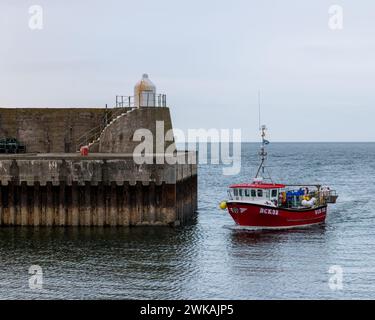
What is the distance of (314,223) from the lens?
49812 mm

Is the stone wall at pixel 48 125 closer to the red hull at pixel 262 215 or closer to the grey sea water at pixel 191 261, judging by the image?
the grey sea water at pixel 191 261

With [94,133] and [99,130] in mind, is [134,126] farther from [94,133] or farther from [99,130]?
[94,133]

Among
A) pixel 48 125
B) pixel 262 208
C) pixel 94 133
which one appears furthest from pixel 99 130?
pixel 262 208

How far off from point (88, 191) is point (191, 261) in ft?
32.9

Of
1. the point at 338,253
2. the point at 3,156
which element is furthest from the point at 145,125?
the point at 338,253

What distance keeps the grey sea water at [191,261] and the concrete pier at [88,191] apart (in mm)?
824

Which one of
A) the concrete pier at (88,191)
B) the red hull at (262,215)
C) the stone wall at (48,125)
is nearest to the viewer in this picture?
the concrete pier at (88,191)

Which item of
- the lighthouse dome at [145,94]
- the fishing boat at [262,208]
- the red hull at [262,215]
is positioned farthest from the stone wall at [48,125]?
the red hull at [262,215]

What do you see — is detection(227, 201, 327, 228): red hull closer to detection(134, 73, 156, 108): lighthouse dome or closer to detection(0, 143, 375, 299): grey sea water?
detection(0, 143, 375, 299): grey sea water

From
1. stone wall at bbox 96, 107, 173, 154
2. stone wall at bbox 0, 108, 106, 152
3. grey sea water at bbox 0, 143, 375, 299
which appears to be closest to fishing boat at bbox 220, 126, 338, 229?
grey sea water at bbox 0, 143, 375, 299

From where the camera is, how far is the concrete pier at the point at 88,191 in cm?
4469

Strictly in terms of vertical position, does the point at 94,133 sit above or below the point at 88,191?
above

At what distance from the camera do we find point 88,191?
147ft

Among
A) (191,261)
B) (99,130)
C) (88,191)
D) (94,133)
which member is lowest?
(191,261)
